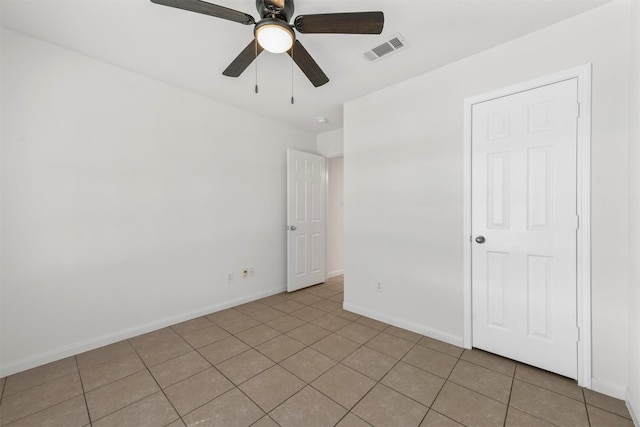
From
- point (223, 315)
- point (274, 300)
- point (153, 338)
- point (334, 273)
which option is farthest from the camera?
point (334, 273)

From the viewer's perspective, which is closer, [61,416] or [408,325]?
[61,416]

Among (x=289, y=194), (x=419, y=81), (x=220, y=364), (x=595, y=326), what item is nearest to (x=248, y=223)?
(x=289, y=194)

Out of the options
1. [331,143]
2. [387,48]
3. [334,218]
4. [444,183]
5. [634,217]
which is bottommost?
[334,218]

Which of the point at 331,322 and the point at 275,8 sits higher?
the point at 275,8

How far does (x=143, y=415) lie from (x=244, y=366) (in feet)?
2.26

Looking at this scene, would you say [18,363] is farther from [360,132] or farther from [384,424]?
[360,132]

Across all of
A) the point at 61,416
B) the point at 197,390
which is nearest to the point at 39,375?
the point at 61,416

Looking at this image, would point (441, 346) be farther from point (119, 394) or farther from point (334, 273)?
point (334, 273)

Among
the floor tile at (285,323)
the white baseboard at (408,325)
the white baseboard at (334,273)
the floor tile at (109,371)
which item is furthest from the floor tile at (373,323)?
the floor tile at (109,371)

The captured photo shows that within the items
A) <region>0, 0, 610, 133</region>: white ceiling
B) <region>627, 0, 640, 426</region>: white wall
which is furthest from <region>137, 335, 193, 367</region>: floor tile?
<region>627, 0, 640, 426</region>: white wall

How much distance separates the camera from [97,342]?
239 cm

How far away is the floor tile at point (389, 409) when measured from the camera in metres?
1.55

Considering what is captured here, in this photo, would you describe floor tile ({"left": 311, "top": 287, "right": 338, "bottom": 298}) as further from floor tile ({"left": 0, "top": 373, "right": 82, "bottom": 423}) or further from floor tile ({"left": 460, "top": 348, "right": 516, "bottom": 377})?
floor tile ({"left": 0, "top": 373, "right": 82, "bottom": 423})

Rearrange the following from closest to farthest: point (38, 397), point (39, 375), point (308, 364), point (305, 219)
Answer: point (38, 397), point (39, 375), point (308, 364), point (305, 219)
